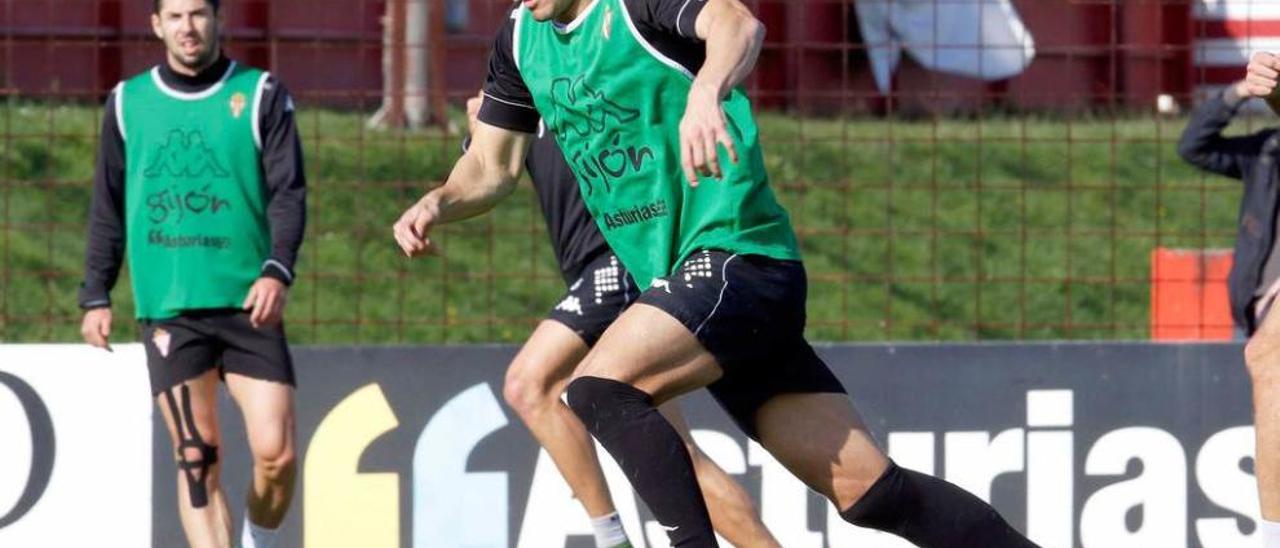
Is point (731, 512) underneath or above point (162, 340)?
underneath

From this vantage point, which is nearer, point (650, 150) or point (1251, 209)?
point (650, 150)

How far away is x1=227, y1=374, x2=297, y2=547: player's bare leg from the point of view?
24.5 feet

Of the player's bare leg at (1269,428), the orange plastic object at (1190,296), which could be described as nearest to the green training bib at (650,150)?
the player's bare leg at (1269,428)

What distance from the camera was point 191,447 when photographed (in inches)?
296

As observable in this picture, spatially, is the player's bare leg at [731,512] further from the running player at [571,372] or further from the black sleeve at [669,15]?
the black sleeve at [669,15]

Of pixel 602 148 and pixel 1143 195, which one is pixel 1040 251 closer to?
pixel 1143 195

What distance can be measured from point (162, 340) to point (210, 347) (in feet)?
0.54

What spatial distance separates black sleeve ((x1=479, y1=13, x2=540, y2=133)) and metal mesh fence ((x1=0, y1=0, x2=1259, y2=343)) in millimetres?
3402

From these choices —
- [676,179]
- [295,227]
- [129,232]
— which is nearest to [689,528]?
[676,179]

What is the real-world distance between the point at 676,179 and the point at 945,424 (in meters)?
3.31

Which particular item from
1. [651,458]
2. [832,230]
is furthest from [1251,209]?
[651,458]

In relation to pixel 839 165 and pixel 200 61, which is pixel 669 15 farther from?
pixel 839 165

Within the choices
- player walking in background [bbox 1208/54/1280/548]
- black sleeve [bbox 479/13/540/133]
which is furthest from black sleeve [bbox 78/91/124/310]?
player walking in background [bbox 1208/54/1280/548]

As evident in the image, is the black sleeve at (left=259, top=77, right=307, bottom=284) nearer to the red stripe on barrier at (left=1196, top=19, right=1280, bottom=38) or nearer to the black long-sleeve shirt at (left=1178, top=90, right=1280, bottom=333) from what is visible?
the black long-sleeve shirt at (left=1178, top=90, right=1280, bottom=333)
